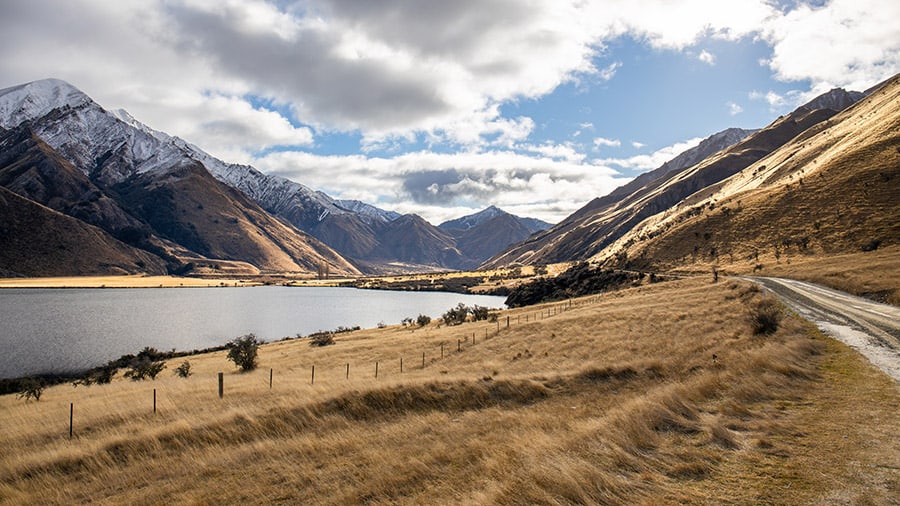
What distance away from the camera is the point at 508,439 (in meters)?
11.8

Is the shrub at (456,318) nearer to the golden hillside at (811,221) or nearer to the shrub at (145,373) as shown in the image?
the shrub at (145,373)

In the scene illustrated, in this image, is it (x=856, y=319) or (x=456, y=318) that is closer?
(x=856, y=319)

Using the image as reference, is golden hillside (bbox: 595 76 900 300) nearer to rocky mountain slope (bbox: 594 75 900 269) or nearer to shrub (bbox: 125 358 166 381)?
rocky mountain slope (bbox: 594 75 900 269)

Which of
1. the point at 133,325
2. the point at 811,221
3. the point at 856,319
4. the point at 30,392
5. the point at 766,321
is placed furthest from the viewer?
the point at 133,325

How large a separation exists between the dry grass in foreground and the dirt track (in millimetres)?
1005

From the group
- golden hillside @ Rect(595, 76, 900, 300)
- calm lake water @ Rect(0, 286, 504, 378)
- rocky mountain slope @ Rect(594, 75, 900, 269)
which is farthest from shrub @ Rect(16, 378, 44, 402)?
rocky mountain slope @ Rect(594, 75, 900, 269)

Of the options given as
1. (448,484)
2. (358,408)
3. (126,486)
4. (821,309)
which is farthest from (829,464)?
(821,309)

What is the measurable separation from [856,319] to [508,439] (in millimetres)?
26487

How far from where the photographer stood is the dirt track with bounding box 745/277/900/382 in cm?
1780

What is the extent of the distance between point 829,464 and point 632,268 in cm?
8656

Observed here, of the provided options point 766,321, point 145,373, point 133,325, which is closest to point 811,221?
point 766,321

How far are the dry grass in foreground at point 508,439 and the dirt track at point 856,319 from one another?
3.30 ft

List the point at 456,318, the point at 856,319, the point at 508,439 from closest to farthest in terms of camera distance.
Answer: the point at 508,439 < the point at 856,319 < the point at 456,318

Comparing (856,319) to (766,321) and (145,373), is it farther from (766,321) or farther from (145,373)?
(145,373)
